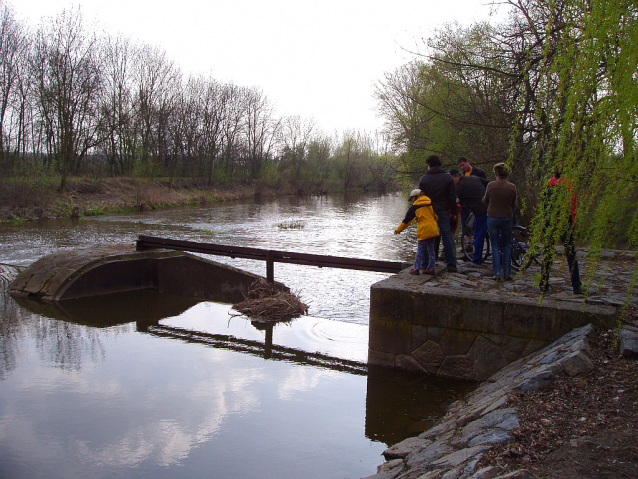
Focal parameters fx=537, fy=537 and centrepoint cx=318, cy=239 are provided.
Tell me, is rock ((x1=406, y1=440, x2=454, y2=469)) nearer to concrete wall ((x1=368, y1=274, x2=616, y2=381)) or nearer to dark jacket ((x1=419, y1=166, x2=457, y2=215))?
concrete wall ((x1=368, y1=274, x2=616, y2=381))

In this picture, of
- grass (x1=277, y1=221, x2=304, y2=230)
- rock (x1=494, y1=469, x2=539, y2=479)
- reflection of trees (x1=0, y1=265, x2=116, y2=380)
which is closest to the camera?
rock (x1=494, y1=469, x2=539, y2=479)

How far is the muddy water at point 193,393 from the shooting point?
5.03m

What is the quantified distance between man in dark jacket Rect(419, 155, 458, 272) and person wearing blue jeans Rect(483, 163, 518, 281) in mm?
629

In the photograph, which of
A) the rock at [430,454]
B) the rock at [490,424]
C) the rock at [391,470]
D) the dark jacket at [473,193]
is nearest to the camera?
the rock at [490,424]

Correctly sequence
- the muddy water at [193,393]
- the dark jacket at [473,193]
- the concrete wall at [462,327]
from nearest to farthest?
the muddy water at [193,393], the concrete wall at [462,327], the dark jacket at [473,193]

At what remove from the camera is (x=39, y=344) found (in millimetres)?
8367

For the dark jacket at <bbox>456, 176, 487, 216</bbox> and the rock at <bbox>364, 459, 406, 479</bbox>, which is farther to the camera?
the dark jacket at <bbox>456, 176, 487, 216</bbox>

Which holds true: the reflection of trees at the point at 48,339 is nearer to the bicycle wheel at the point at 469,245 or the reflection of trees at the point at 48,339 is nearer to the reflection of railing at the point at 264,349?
the reflection of railing at the point at 264,349

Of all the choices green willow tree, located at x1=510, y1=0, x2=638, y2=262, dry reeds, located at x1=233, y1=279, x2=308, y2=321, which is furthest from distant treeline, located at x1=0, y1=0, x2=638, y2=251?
dry reeds, located at x1=233, y1=279, x2=308, y2=321

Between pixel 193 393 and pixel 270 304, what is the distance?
4.24 meters

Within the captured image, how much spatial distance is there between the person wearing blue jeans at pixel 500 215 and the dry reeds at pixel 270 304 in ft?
14.1

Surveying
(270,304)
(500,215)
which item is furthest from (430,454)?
(270,304)

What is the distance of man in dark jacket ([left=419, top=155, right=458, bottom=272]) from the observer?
834 cm

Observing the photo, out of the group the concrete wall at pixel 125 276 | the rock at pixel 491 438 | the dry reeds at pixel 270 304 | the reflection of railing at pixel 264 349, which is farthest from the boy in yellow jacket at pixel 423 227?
the concrete wall at pixel 125 276
